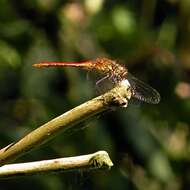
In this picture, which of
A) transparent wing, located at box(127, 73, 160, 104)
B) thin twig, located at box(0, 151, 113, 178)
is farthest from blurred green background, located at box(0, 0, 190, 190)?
thin twig, located at box(0, 151, 113, 178)

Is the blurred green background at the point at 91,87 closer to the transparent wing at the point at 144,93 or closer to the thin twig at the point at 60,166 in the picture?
the transparent wing at the point at 144,93

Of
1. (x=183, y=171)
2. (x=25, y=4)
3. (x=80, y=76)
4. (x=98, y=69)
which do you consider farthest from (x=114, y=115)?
(x=98, y=69)

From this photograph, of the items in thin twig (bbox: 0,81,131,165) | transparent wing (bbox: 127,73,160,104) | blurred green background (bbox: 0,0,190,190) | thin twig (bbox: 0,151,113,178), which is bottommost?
thin twig (bbox: 0,151,113,178)

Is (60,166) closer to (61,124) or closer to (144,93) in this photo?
(61,124)

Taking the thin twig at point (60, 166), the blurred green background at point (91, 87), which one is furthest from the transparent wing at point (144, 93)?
the blurred green background at point (91, 87)

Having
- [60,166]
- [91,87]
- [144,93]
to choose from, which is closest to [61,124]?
[60,166]

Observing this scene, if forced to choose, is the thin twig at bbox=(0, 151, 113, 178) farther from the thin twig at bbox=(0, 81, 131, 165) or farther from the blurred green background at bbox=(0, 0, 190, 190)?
the blurred green background at bbox=(0, 0, 190, 190)
